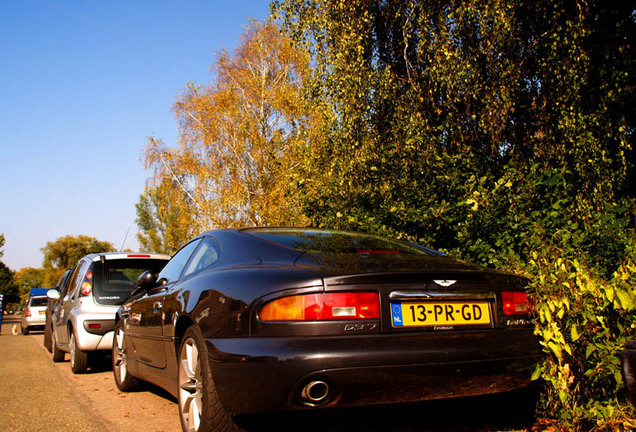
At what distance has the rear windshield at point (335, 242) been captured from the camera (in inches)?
157

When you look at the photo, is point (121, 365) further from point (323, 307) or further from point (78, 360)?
point (323, 307)

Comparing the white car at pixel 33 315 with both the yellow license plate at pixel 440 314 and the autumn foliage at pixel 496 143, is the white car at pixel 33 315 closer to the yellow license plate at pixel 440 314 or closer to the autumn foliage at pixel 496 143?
the autumn foliage at pixel 496 143

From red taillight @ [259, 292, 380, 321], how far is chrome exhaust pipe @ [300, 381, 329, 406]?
1.08ft

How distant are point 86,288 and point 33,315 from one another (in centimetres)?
1864

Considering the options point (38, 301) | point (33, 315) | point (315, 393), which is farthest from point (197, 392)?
point (38, 301)

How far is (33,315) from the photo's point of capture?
25000 mm

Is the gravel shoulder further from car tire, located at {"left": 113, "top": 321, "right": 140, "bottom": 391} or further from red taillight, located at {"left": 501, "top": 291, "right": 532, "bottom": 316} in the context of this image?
red taillight, located at {"left": 501, "top": 291, "right": 532, "bottom": 316}

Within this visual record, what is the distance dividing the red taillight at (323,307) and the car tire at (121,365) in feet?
10.9

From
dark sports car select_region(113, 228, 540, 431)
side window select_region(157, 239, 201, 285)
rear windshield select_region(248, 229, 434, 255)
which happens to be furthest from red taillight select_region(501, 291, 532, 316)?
side window select_region(157, 239, 201, 285)

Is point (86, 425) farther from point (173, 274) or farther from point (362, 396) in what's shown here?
point (362, 396)

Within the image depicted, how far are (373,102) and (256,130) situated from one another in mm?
16580

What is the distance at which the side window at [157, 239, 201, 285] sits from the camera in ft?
16.5

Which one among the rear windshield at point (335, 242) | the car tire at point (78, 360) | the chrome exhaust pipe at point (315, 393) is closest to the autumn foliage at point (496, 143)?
the rear windshield at point (335, 242)

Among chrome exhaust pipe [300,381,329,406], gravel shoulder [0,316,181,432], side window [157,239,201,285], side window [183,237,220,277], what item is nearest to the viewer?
chrome exhaust pipe [300,381,329,406]
